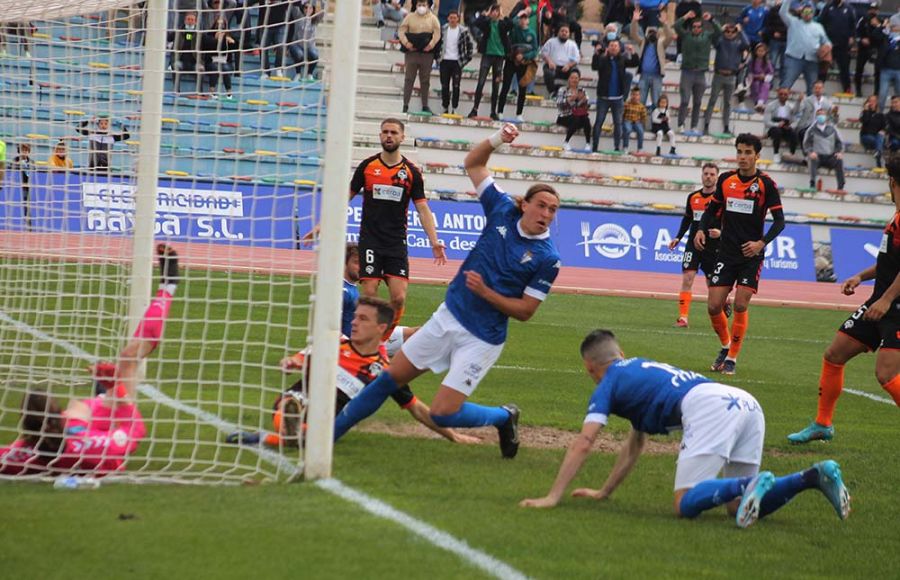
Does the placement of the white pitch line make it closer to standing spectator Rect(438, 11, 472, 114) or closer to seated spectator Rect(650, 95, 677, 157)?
standing spectator Rect(438, 11, 472, 114)

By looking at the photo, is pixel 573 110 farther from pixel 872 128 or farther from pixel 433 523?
pixel 433 523

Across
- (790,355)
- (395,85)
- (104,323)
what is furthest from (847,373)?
(395,85)

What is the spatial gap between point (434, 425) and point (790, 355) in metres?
9.12

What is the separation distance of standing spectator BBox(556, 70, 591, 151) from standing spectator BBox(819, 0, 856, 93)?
7.42 meters

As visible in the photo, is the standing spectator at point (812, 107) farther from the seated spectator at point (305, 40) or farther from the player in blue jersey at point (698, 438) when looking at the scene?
the player in blue jersey at point (698, 438)

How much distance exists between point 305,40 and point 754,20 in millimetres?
29381

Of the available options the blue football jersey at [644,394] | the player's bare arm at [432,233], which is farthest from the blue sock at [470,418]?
the player's bare arm at [432,233]

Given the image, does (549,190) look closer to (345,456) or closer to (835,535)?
(345,456)

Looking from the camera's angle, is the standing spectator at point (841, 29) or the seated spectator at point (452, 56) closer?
the seated spectator at point (452, 56)

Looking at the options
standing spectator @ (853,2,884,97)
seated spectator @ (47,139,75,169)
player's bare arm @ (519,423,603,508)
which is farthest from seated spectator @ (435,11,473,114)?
player's bare arm @ (519,423,603,508)

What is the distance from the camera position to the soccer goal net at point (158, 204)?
24.7ft

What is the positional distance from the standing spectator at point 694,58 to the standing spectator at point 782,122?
1997 millimetres

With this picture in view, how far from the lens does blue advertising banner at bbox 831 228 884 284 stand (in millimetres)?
28094

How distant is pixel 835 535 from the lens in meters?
7.29
